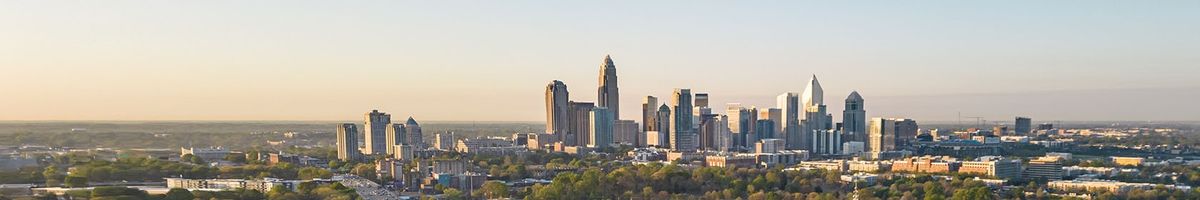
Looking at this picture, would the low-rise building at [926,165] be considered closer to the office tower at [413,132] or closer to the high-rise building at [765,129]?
the office tower at [413,132]

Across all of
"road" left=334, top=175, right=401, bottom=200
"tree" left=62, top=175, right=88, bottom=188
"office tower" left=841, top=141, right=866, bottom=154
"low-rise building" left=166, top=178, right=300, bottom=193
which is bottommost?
"office tower" left=841, top=141, right=866, bottom=154

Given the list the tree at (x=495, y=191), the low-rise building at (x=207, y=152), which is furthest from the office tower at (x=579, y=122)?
the tree at (x=495, y=191)

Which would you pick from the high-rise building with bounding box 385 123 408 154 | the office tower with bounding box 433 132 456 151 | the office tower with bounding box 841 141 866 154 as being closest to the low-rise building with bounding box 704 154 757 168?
the office tower with bounding box 841 141 866 154

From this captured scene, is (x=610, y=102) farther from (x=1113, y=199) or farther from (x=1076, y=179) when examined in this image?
(x=1113, y=199)

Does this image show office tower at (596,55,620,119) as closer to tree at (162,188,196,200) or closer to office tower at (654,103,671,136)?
office tower at (654,103,671,136)

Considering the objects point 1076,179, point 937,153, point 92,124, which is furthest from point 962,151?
point 92,124

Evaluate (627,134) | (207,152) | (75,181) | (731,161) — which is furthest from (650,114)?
(75,181)

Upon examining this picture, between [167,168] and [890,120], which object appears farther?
[890,120]
